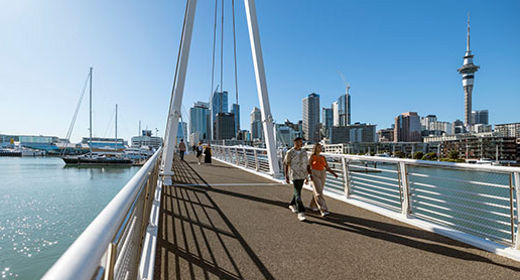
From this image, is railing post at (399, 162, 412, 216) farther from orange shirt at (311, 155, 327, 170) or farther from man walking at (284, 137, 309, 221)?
man walking at (284, 137, 309, 221)

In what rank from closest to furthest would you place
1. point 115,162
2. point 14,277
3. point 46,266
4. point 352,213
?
point 352,213 → point 14,277 → point 46,266 → point 115,162

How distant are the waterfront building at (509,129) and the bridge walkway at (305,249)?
169 meters

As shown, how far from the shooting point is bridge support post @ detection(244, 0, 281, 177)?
29.5 ft

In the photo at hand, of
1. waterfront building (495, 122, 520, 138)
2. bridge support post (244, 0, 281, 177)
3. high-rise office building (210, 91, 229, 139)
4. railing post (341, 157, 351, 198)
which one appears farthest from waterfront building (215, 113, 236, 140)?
waterfront building (495, 122, 520, 138)

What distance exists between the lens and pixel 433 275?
9.09ft

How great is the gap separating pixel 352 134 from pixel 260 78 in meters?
113

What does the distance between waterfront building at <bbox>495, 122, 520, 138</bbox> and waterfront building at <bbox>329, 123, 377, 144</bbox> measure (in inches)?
2651

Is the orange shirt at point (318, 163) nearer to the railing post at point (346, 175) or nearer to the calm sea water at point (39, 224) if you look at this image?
the railing post at point (346, 175)

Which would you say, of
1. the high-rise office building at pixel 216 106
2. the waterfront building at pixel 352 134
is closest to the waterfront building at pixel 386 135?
the waterfront building at pixel 352 134

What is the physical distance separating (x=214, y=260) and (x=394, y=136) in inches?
6516

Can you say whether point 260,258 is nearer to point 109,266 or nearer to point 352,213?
point 109,266

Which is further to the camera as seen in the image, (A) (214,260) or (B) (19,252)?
(B) (19,252)

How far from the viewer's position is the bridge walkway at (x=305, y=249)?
2.79 m

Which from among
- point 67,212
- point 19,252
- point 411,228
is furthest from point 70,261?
point 67,212
